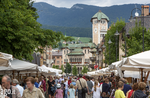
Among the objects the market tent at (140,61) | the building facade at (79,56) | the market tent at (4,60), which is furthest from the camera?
the building facade at (79,56)

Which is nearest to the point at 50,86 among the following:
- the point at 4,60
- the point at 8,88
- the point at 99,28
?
the point at 4,60

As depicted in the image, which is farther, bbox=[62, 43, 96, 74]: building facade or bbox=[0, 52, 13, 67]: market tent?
bbox=[62, 43, 96, 74]: building facade

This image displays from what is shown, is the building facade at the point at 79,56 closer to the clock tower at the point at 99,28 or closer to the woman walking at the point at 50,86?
the clock tower at the point at 99,28

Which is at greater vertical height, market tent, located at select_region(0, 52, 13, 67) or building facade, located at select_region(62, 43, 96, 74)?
market tent, located at select_region(0, 52, 13, 67)

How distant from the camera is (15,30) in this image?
1684 cm

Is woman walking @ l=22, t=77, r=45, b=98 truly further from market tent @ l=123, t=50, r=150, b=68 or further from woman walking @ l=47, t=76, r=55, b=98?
woman walking @ l=47, t=76, r=55, b=98

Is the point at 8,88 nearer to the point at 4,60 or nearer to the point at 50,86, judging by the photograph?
the point at 4,60

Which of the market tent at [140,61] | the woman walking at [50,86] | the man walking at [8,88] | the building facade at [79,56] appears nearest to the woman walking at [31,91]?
the man walking at [8,88]

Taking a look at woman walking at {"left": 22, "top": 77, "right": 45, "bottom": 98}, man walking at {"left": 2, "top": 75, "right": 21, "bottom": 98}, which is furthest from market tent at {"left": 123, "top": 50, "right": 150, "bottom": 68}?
man walking at {"left": 2, "top": 75, "right": 21, "bottom": 98}

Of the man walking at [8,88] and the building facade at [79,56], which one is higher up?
the man walking at [8,88]

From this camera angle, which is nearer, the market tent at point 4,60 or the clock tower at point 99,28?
the market tent at point 4,60

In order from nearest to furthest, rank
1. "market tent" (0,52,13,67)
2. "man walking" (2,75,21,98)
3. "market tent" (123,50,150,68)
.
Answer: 1. "man walking" (2,75,21,98)
2. "market tent" (0,52,13,67)
3. "market tent" (123,50,150,68)

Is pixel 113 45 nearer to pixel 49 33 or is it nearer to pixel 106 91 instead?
pixel 49 33

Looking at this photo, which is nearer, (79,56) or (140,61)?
(140,61)
